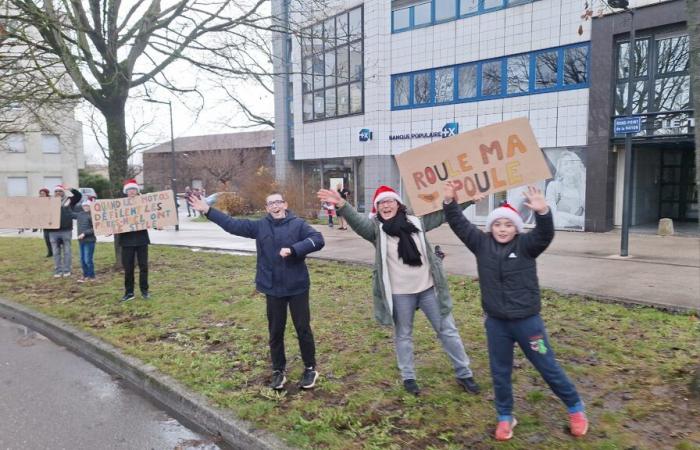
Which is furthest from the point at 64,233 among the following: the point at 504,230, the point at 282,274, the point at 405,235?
the point at 504,230

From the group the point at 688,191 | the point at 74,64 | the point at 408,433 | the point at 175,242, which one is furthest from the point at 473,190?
the point at 688,191

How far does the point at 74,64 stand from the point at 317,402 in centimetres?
859

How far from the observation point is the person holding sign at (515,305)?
11.2ft

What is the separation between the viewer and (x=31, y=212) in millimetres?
10586

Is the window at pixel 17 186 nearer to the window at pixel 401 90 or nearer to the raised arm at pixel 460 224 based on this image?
the window at pixel 401 90

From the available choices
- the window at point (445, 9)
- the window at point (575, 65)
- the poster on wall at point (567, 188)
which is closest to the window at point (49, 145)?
the window at point (445, 9)

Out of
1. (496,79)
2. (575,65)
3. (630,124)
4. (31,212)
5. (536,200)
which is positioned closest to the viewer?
(536,200)

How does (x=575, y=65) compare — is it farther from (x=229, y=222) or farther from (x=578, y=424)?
(x=578, y=424)

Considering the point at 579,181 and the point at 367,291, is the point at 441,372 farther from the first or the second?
the point at 579,181

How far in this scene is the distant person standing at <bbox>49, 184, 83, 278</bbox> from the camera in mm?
10276

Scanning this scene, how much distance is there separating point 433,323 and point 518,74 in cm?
1646

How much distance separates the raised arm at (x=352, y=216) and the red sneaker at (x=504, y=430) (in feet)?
5.76

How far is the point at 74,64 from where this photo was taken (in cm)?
958

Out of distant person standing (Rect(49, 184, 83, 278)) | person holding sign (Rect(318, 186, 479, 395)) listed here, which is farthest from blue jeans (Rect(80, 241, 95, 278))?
person holding sign (Rect(318, 186, 479, 395))
